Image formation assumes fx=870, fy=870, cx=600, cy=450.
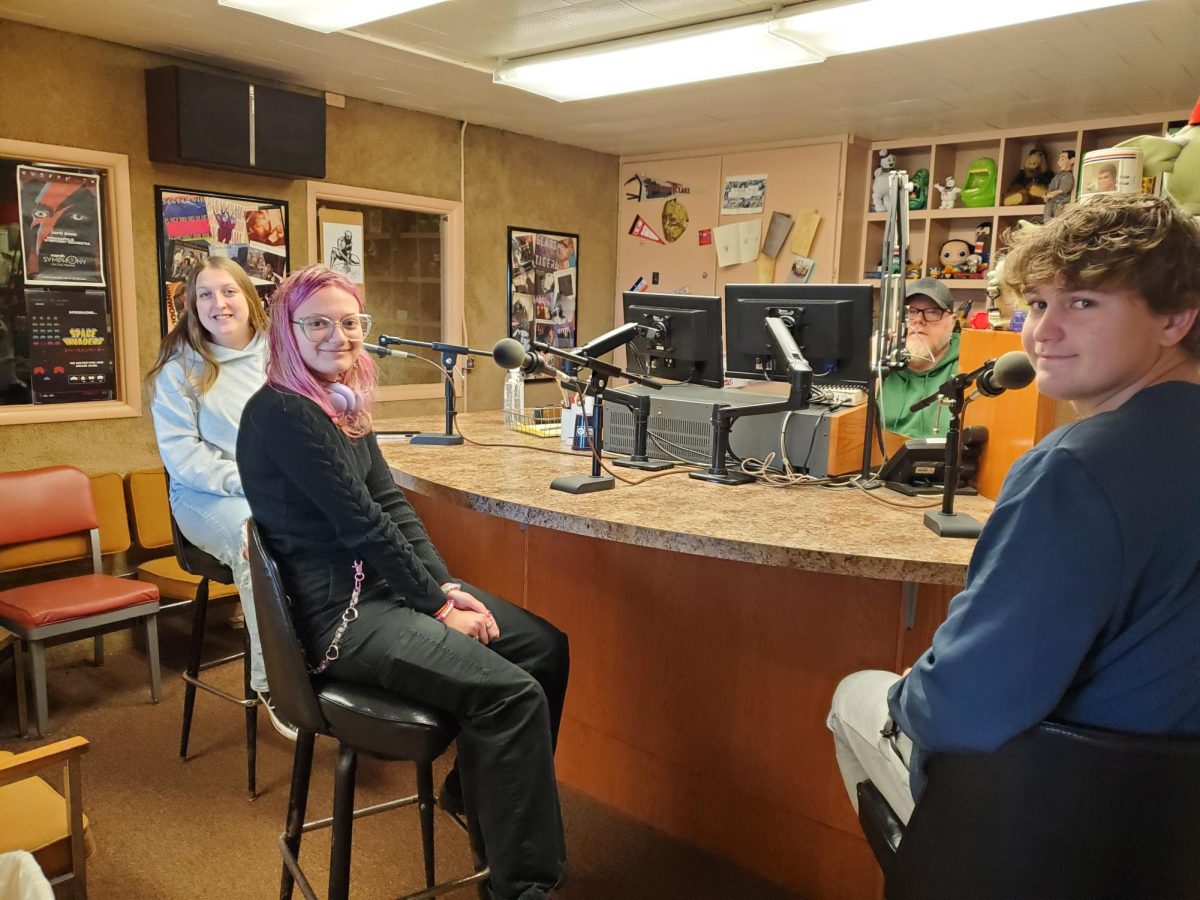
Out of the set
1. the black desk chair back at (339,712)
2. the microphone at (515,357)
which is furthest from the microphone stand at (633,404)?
the black desk chair back at (339,712)

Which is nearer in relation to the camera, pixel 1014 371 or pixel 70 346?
pixel 1014 371

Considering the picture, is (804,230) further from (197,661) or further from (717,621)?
(197,661)

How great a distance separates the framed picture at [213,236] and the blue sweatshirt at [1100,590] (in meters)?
3.42

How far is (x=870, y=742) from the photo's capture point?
4.58 feet

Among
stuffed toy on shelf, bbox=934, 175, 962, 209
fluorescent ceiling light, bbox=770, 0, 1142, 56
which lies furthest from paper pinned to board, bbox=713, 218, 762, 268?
fluorescent ceiling light, bbox=770, 0, 1142, 56

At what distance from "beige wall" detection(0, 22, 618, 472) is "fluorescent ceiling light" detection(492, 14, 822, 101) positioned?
99 cm

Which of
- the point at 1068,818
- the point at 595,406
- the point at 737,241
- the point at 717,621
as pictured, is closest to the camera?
the point at 1068,818

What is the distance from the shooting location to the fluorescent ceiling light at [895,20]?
2.65 meters

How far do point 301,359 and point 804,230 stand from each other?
12.4 feet

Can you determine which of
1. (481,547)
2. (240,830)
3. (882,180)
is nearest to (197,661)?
(240,830)

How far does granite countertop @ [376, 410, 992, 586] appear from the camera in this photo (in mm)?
1553

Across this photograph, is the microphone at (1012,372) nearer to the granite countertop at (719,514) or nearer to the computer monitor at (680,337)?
the granite countertop at (719,514)

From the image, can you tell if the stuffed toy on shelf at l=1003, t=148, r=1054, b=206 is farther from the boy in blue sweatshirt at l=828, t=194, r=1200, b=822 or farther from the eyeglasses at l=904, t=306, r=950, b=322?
the boy in blue sweatshirt at l=828, t=194, r=1200, b=822

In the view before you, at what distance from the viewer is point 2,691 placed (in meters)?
3.21
